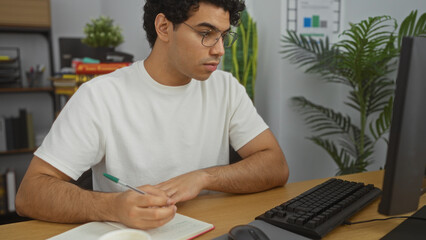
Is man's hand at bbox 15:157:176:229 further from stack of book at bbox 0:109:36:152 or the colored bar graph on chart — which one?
stack of book at bbox 0:109:36:152

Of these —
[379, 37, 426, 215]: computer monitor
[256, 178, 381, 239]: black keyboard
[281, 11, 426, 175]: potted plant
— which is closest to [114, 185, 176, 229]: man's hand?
[256, 178, 381, 239]: black keyboard

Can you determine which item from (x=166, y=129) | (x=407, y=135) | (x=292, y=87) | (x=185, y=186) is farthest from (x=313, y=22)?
(x=407, y=135)

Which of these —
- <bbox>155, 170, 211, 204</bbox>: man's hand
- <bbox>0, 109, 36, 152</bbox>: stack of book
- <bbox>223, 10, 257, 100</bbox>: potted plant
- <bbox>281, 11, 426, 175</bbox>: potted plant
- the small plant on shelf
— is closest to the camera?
<bbox>155, 170, 211, 204</bbox>: man's hand

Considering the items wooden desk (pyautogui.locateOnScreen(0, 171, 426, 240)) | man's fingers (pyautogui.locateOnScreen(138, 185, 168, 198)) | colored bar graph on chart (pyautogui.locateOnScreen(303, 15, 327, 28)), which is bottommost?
wooden desk (pyautogui.locateOnScreen(0, 171, 426, 240))

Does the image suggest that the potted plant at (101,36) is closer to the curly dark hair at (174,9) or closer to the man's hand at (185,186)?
the curly dark hair at (174,9)

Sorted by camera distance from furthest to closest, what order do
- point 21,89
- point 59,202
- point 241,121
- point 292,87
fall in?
point 21,89
point 292,87
point 241,121
point 59,202

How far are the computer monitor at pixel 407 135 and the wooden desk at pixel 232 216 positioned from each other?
0.44 ft

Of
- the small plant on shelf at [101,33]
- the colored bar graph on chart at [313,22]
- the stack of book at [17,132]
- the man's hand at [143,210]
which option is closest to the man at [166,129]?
the man's hand at [143,210]

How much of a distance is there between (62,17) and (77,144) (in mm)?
2600

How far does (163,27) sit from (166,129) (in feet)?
1.11

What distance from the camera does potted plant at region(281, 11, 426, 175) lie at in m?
1.85

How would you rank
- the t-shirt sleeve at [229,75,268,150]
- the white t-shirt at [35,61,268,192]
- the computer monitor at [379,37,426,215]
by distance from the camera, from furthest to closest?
the t-shirt sleeve at [229,75,268,150] < the white t-shirt at [35,61,268,192] < the computer monitor at [379,37,426,215]

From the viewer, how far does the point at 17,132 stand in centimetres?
290

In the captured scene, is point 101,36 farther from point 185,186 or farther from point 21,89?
point 185,186
